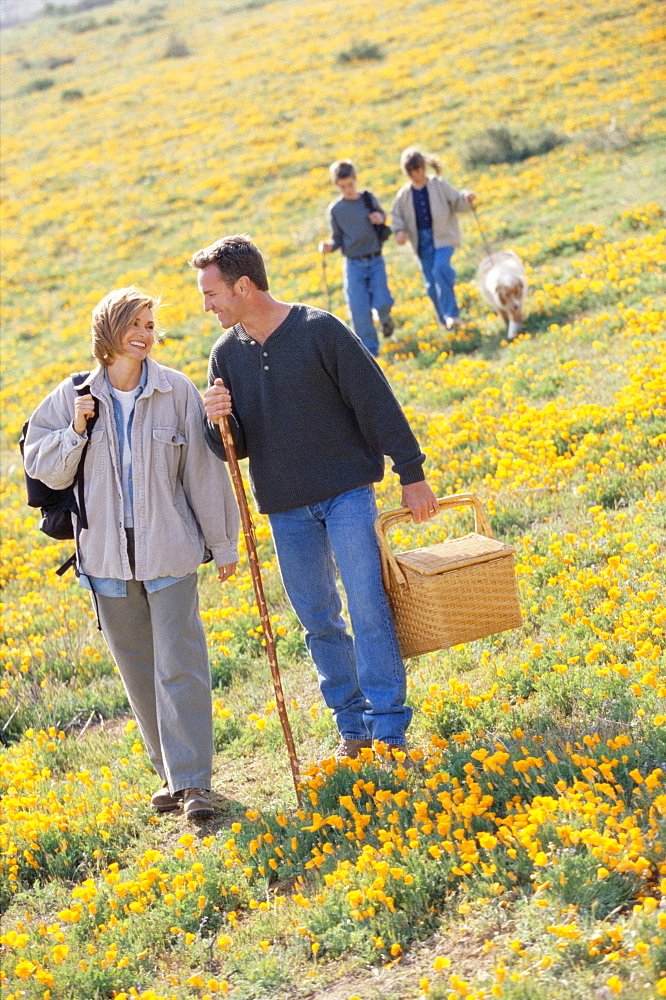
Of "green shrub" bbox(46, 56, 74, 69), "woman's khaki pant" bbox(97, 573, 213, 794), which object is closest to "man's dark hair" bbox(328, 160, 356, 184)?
"woman's khaki pant" bbox(97, 573, 213, 794)

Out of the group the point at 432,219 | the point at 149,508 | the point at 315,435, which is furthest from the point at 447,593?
the point at 432,219

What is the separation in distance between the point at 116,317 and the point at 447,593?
1.90 m

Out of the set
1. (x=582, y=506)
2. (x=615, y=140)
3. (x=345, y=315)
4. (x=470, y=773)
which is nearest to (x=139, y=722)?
(x=470, y=773)

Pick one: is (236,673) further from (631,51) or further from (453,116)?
(631,51)

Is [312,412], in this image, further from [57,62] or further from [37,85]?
[57,62]

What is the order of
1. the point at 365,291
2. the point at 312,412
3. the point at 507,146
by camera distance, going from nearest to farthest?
the point at 312,412 → the point at 365,291 → the point at 507,146

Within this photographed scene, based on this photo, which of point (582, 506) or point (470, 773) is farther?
point (582, 506)

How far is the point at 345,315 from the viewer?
46.3 feet

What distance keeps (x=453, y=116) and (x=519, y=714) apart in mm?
22173

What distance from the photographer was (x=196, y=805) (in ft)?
15.7

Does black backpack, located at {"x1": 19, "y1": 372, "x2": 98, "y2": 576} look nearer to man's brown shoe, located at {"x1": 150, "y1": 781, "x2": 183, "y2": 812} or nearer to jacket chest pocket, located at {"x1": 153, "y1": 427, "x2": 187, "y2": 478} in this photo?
jacket chest pocket, located at {"x1": 153, "y1": 427, "x2": 187, "y2": 478}

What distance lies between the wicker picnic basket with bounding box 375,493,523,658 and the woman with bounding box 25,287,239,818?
2.71 ft

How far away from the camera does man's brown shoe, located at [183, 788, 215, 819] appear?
15.7 ft

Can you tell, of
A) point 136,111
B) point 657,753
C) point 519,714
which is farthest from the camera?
point 136,111
